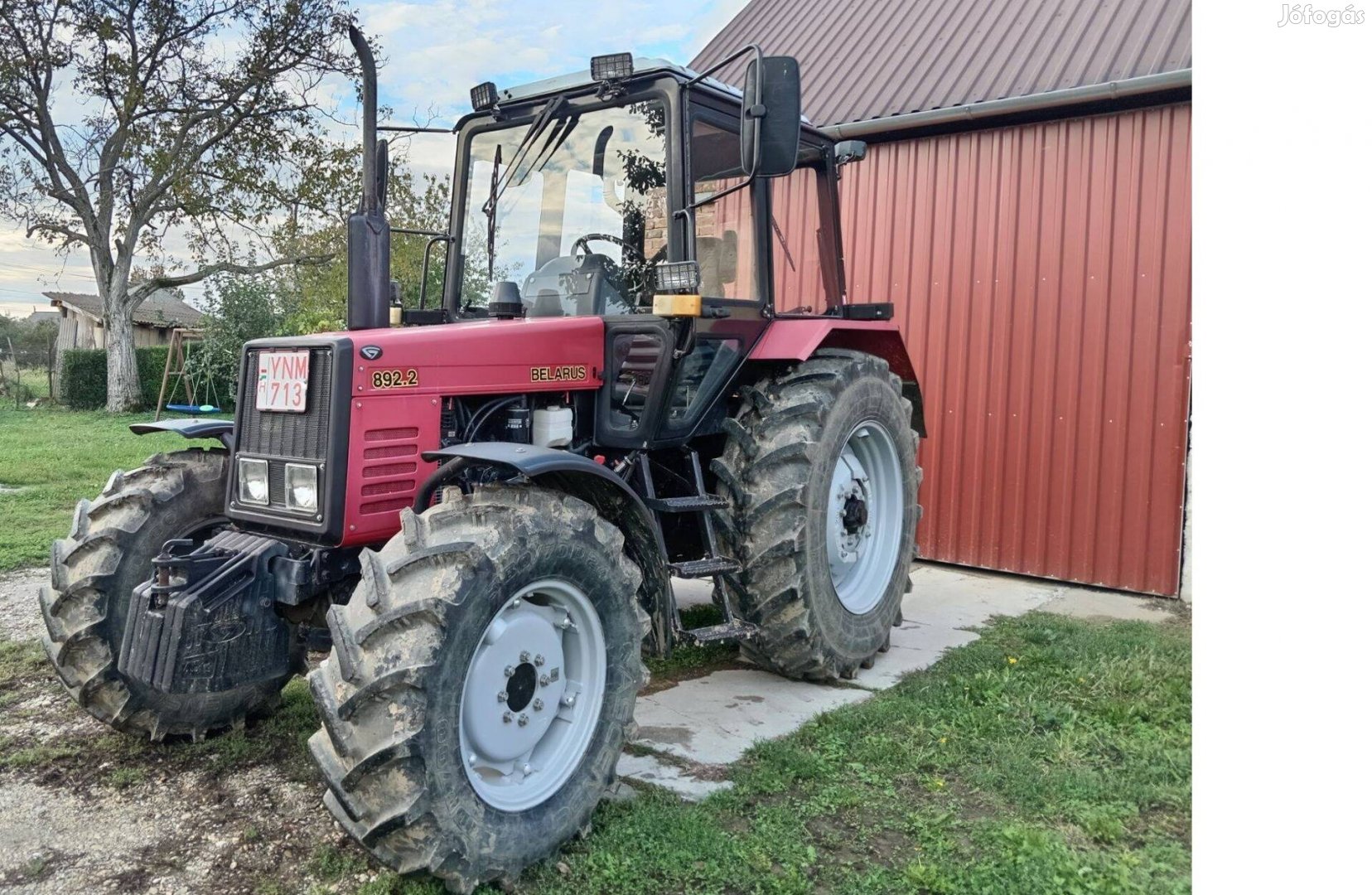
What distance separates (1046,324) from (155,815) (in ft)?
Result: 18.3

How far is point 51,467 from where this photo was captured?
10422 mm

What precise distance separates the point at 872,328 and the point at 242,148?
18723 mm

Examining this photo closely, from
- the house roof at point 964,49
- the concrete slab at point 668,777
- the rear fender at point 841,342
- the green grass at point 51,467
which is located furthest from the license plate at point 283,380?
the house roof at point 964,49

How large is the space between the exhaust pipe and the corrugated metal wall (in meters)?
2.57

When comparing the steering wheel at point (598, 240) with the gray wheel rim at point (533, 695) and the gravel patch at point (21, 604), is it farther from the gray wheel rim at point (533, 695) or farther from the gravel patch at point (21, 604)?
the gravel patch at point (21, 604)

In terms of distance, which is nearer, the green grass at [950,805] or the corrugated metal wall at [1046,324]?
the green grass at [950,805]

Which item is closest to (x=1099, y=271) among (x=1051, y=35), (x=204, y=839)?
(x=1051, y=35)

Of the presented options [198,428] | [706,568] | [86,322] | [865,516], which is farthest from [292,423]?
[86,322]

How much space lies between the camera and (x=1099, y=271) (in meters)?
6.34

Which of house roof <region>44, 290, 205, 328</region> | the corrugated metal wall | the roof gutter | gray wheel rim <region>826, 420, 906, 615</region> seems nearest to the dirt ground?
gray wheel rim <region>826, 420, 906, 615</region>

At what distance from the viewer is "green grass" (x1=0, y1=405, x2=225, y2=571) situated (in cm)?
717

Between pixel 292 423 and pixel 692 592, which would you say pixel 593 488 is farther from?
pixel 692 592

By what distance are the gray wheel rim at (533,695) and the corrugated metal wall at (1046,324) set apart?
3.03m

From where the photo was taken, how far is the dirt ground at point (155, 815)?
2785mm
